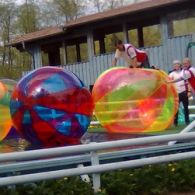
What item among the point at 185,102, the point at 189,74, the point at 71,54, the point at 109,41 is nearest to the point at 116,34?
the point at 109,41

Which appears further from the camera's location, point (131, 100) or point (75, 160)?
point (131, 100)

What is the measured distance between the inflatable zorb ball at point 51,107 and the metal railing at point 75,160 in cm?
131

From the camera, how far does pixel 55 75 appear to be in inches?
344

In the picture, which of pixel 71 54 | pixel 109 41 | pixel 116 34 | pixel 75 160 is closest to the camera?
pixel 75 160

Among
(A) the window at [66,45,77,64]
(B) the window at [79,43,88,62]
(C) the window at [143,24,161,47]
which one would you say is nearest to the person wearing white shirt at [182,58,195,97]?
(C) the window at [143,24,161,47]

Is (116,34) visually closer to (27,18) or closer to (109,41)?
(109,41)

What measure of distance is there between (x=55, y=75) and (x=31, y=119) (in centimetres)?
76

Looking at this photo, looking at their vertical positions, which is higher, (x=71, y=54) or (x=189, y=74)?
(x=71, y=54)

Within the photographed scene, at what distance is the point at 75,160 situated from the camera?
22.4ft

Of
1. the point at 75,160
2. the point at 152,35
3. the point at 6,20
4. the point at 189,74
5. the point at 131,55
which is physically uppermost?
the point at 6,20

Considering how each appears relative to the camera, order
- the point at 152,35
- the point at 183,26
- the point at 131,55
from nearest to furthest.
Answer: the point at 131,55 → the point at 183,26 → the point at 152,35

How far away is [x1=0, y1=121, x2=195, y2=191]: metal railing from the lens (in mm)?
6070

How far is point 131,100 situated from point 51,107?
2504mm

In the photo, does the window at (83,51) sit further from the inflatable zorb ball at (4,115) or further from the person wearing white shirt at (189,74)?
the inflatable zorb ball at (4,115)
